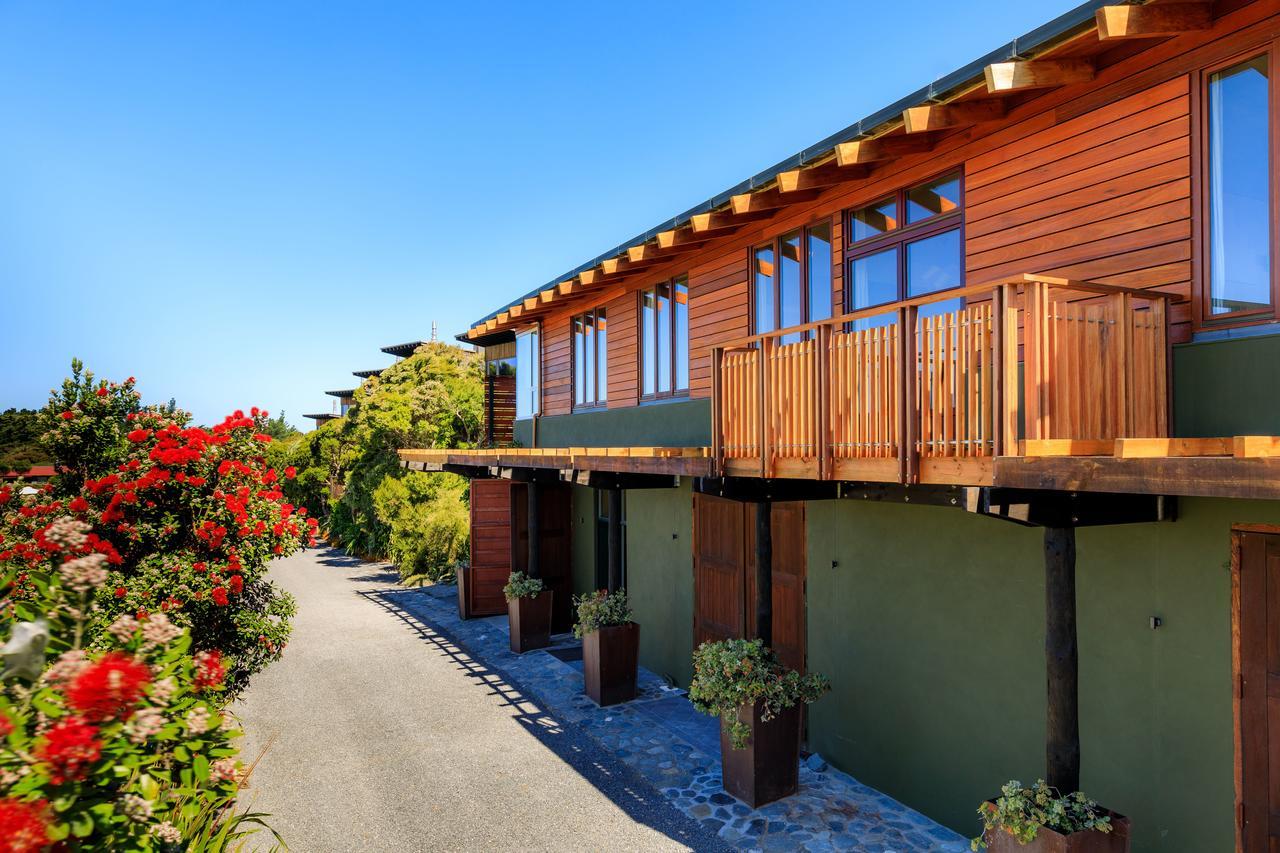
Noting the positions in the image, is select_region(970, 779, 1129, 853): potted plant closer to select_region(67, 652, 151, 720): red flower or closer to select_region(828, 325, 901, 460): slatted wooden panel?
select_region(828, 325, 901, 460): slatted wooden panel

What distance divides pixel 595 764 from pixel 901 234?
21.8 feet

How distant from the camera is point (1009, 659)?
5.92m

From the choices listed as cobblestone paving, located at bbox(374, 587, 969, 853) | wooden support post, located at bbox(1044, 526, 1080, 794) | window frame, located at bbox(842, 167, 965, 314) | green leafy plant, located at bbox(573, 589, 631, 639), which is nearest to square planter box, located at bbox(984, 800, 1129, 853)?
wooden support post, located at bbox(1044, 526, 1080, 794)

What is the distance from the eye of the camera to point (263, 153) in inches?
698

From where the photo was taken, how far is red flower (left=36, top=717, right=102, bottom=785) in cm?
256

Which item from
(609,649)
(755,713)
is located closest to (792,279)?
(755,713)

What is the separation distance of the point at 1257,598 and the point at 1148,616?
683 millimetres

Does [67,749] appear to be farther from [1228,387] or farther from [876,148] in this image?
[876,148]

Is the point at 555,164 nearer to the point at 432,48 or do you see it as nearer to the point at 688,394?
the point at 432,48

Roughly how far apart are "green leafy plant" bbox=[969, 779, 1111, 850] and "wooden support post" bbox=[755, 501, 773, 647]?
2.99 m

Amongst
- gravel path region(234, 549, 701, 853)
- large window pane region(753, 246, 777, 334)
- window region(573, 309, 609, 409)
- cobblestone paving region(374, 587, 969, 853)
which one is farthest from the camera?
window region(573, 309, 609, 409)

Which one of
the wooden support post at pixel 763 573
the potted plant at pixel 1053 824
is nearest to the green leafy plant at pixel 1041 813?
the potted plant at pixel 1053 824

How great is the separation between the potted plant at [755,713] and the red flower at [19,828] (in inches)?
218

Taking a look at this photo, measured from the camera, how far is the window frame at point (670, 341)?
10.5m
